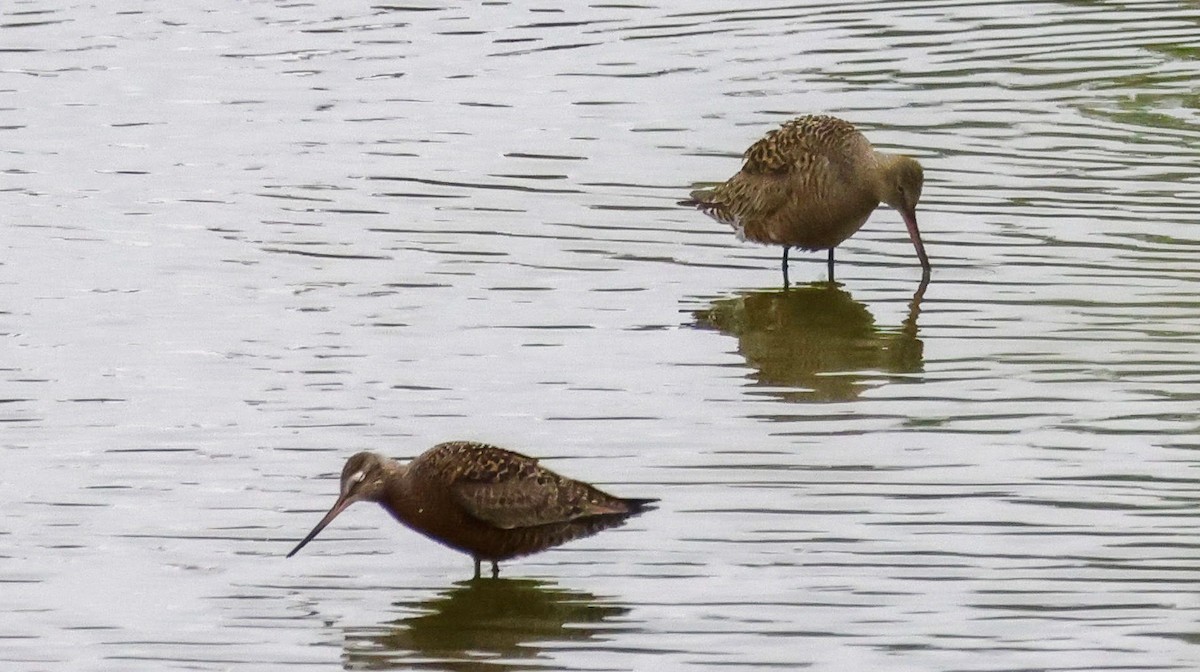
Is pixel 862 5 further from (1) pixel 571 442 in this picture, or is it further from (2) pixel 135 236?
(1) pixel 571 442

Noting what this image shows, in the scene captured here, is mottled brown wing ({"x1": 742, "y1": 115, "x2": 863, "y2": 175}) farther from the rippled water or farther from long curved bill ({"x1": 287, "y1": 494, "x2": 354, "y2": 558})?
long curved bill ({"x1": 287, "y1": 494, "x2": 354, "y2": 558})

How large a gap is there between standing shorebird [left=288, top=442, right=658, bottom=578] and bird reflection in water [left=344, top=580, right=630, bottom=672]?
0.18m

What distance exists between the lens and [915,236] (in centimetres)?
1106

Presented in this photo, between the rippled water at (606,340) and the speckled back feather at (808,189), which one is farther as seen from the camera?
the speckled back feather at (808,189)

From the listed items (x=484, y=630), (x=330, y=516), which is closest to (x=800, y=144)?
(x=330, y=516)

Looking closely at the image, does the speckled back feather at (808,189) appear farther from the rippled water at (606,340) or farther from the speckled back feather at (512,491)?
the speckled back feather at (512,491)

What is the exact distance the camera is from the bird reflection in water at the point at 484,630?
700 centimetres

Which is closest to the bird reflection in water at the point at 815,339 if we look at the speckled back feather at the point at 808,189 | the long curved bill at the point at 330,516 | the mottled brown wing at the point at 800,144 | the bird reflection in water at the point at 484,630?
the speckled back feather at the point at 808,189

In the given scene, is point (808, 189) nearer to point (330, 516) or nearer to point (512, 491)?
point (512, 491)

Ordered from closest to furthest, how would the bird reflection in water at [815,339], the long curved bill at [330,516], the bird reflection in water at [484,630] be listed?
the bird reflection in water at [484,630] < the long curved bill at [330,516] < the bird reflection in water at [815,339]

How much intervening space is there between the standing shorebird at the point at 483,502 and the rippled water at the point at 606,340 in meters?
0.17

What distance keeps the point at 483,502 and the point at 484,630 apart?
45 cm

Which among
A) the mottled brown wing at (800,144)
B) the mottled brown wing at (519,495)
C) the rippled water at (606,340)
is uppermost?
the mottled brown wing at (800,144)

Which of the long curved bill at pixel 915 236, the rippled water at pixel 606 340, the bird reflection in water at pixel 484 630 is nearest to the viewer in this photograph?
the bird reflection in water at pixel 484 630
